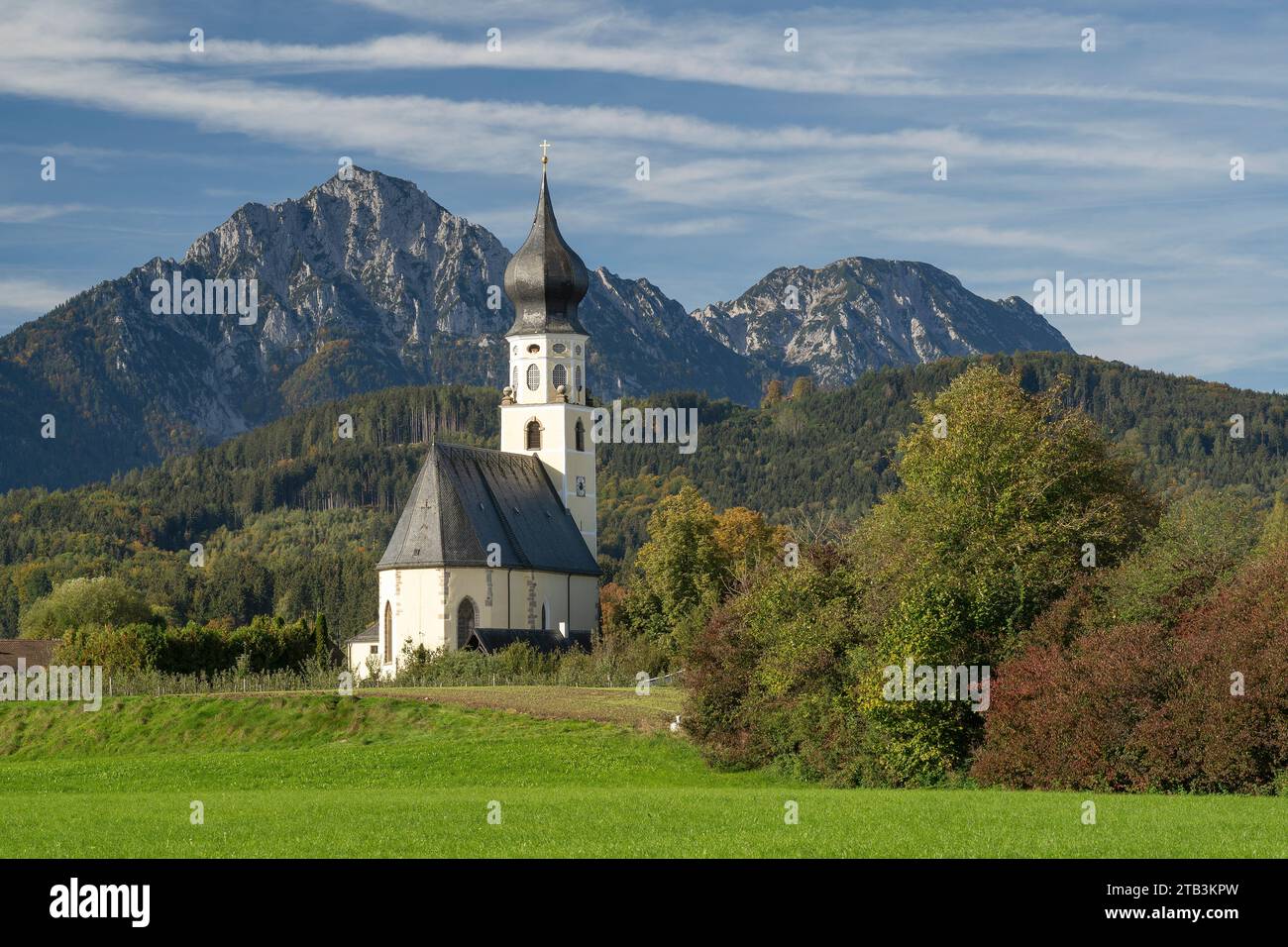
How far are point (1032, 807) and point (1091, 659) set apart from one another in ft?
26.6

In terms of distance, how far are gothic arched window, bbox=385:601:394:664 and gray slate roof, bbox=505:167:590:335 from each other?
65.7 ft

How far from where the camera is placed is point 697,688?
1850 inches

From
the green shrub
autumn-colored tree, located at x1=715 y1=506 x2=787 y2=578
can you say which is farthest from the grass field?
the green shrub

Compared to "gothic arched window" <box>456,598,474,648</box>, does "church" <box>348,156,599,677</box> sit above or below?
above

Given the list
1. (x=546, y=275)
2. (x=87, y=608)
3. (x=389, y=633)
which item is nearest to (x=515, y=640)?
(x=389, y=633)

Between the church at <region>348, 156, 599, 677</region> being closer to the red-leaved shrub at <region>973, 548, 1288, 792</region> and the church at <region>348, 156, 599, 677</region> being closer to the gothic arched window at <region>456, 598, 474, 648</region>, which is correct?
the gothic arched window at <region>456, 598, 474, 648</region>

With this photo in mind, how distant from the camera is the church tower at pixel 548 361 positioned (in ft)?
313

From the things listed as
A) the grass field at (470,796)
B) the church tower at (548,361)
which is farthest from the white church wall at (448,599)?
the grass field at (470,796)

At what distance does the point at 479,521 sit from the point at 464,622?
4903 mm

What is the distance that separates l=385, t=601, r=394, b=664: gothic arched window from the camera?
8281 centimetres
